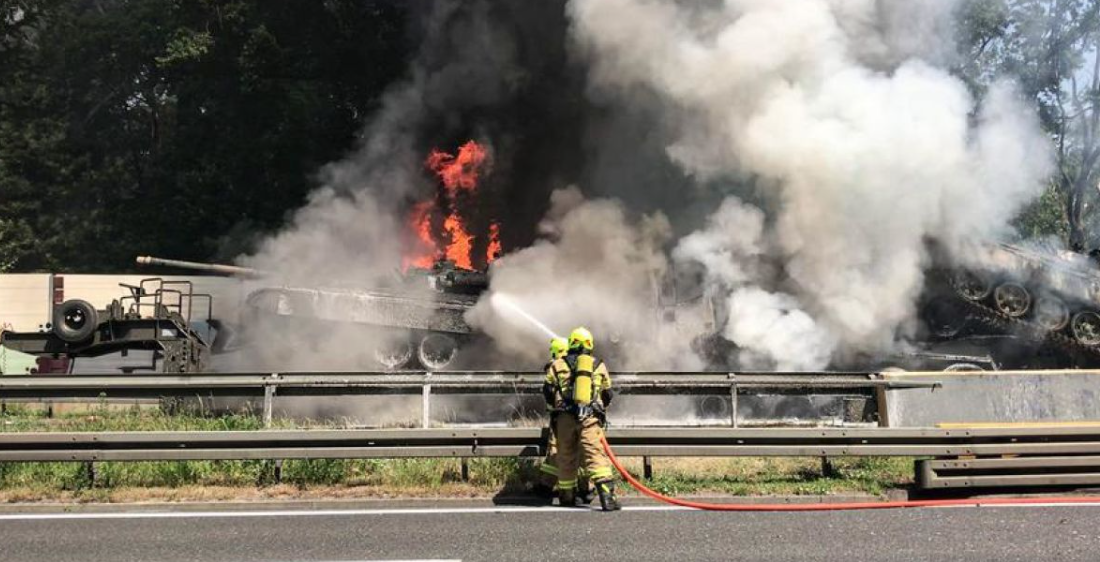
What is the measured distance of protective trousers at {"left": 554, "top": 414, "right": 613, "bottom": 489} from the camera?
7355 millimetres

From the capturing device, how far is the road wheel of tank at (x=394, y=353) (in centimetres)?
1697

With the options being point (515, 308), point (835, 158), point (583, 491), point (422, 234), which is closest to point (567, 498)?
point (583, 491)

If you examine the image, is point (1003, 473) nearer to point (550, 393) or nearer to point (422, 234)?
point (550, 393)

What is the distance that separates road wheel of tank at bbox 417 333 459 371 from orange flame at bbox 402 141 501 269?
6377mm

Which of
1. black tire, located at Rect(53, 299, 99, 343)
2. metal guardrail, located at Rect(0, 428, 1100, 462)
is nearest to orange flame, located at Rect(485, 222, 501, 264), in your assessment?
black tire, located at Rect(53, 299, 99, 343)

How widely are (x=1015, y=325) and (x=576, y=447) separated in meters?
12.9

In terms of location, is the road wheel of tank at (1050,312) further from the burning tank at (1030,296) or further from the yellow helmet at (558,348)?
the yellow helmet at (558,348)

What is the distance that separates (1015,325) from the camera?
56.1ft

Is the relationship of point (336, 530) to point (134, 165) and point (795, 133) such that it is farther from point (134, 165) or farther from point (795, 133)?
point (134, 165)

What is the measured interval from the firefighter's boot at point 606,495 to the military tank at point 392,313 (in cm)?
974

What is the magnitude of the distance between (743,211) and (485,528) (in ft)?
34.5

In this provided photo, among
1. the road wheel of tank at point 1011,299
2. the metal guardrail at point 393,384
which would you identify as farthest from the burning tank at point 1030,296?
the metal guardrail at point 393,384

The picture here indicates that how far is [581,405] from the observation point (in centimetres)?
735

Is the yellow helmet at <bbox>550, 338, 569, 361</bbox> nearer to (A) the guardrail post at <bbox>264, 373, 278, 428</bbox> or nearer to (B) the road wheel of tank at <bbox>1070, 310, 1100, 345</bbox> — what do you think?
(A) the guardrail post at <bbox>264, 373, 278, 428</bbox>
